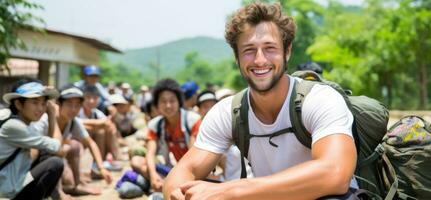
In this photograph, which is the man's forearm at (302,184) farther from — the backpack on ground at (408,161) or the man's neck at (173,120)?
the man's neck at (173,120)

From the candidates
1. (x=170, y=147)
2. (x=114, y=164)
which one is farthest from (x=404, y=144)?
(x=114, y=164)

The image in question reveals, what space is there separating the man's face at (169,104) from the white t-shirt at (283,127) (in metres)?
2.15

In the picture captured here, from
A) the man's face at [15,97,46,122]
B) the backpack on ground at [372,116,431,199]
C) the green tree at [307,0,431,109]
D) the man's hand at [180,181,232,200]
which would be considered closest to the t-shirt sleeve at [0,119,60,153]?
the man's face at [15,97,46,122]

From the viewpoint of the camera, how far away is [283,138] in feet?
7.70

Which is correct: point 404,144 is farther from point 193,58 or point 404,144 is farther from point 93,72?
point 193,58

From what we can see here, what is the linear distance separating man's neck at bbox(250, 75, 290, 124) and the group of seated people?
1639 millimetres

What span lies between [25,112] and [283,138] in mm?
2555

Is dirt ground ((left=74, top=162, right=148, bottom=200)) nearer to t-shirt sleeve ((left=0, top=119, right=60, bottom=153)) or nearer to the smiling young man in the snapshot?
t-shirt sleeve ((left=0, top=119, right=60, bottom=153))

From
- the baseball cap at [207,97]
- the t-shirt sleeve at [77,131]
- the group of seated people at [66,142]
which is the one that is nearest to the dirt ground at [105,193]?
the group of seated people at [66,142]

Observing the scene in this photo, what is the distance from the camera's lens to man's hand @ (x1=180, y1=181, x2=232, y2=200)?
2078mm

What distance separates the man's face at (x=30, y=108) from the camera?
4.04m

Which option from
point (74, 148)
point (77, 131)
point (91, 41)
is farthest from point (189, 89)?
point (91, 41)

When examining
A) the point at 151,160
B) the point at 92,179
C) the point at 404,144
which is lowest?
the point at 92,179

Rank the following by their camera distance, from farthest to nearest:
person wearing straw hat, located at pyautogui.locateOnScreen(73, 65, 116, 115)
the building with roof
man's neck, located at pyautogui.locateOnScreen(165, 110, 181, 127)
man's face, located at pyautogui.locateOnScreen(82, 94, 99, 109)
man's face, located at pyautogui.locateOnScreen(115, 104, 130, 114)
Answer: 1. the building with roof
2. man's face, located at pyautogui.locateOnScreen(115, 104, 130, 114)
3. person wearing straw hat, located at pyautogui.locateOnScreen(73, 65, 116, 115)
4. man's face, located at pyautogui.locateOnScreen(82, 94, 99, 109)
5. man's neck, located at pyautogui.locateOnScreen(165, 110, 181, 127)
